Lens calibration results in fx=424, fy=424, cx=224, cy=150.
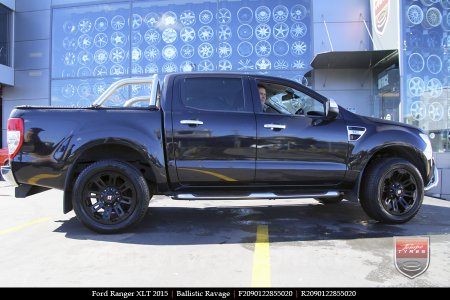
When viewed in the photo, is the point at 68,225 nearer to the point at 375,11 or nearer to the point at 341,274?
the point at 341,274

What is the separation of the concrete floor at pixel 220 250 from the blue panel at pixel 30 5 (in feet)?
36.8

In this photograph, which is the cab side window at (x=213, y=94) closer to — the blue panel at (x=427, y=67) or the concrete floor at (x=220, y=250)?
the concrete floor at (x=220, y=250)

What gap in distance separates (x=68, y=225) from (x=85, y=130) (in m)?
1.50

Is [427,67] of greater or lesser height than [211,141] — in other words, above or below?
above

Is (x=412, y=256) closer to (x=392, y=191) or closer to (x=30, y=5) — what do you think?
(x=392, y=191)

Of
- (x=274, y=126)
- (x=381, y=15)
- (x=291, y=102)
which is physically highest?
(x=381, y=15)

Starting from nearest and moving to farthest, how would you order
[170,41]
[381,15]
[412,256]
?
1. [412,256]
2. [381,15]
3. [170,41]

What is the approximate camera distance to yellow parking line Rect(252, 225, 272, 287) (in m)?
3.50

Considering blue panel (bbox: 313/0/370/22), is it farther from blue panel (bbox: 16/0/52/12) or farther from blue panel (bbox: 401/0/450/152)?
blue panel (bbox: 16/0/52/12)

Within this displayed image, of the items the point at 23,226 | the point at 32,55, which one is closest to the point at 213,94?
the point at 23,226

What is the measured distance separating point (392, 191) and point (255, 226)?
184cm

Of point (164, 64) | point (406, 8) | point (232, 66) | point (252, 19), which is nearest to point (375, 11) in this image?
point (406, 8)

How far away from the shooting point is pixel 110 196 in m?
5.06

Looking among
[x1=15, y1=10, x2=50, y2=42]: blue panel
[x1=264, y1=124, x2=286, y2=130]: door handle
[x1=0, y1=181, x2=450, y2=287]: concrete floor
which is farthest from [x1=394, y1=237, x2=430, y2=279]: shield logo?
[x1=15, y1=10, x2=50, y2=42]: blue panel
